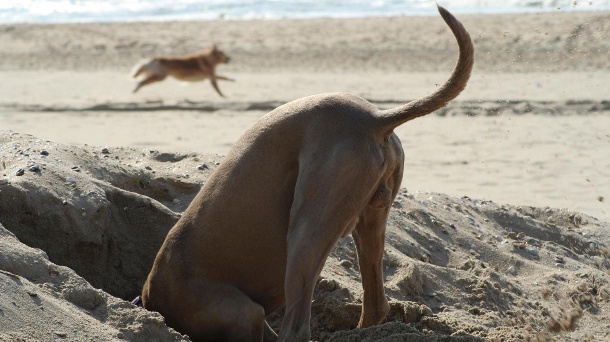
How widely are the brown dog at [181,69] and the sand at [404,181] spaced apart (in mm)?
329

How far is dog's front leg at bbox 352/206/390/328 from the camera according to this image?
4.48m

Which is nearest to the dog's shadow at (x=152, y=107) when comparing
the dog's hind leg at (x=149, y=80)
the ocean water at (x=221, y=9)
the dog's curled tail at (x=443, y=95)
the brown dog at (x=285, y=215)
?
the dog's hind leg at (x=149, y=80)

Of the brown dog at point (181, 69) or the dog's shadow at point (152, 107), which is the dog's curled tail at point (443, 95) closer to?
the dog's shadow at point (152, 107)

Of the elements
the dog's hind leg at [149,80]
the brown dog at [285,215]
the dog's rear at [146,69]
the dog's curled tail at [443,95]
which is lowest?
the dog's hind leg at [149,80]

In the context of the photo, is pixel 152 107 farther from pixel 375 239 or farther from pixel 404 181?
pixel 375 239

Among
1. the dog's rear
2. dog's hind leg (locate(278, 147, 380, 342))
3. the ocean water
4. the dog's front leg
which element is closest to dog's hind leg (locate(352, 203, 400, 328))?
the dog's front leg

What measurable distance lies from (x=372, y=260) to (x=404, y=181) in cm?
485

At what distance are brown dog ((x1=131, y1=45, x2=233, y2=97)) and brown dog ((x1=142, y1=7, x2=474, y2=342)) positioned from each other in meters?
12.6

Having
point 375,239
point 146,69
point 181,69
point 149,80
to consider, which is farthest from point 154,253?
point 181,69

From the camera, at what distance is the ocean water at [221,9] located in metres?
25.9

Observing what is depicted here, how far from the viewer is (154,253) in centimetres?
554

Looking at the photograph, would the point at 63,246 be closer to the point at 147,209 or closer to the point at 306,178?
the point at 147,209

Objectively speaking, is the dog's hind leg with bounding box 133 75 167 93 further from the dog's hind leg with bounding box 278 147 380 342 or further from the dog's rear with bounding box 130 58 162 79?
the dog's hind leg with bounding box 278 147 380 342

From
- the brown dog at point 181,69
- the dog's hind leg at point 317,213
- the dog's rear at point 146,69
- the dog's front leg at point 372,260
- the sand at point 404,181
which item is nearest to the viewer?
the dog's hind leg at point 317,213
